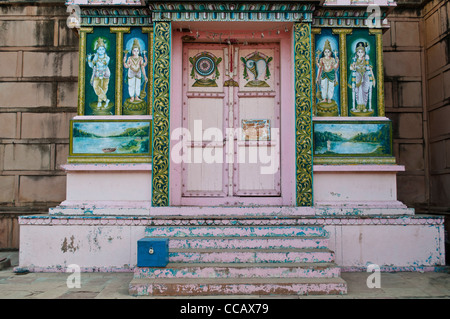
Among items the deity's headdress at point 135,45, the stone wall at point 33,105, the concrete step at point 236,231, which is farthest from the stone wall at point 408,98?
the stone wall at point 33,105

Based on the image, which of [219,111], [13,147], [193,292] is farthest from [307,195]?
[13,147]

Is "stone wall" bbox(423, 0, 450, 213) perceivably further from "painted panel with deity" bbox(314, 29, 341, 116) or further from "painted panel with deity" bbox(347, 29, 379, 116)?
"painted panel with deity" bbox(314, 29, 341, 116)

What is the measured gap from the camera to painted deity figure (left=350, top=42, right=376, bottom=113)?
684 centimetres

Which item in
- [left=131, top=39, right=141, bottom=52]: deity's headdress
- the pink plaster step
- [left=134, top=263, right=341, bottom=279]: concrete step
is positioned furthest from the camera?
[left=131, top=39, right=141, bottom=52]: deity's headdress

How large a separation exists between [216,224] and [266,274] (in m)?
1.20

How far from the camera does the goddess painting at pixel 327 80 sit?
6824 mm

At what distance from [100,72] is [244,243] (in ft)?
12.6

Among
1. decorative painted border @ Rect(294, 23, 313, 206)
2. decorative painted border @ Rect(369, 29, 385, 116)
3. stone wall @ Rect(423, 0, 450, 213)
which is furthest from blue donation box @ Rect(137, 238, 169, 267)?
stone wall @ Rect(423, 0, 450, 213)

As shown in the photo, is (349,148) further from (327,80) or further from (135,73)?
(135,73)

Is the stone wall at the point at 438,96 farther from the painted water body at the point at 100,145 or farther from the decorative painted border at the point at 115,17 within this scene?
the painted water body at the point at 100,145

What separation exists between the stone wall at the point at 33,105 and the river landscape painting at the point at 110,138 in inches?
77.5

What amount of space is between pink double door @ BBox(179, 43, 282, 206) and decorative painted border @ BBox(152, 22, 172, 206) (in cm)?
61

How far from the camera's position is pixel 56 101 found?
8.52 m

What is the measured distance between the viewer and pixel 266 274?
500 centimetres
